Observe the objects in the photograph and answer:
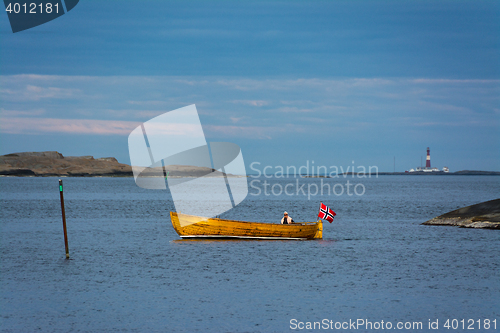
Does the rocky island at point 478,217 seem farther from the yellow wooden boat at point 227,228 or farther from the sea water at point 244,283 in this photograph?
the yellow wooden boat at point 227,228

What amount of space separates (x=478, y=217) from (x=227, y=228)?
22953 millimetres

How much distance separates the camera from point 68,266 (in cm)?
2675

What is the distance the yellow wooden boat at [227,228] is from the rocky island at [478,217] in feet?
53.9

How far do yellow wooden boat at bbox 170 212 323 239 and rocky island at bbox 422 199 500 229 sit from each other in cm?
1643

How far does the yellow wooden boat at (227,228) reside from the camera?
116ft

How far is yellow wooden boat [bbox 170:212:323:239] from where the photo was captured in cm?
3534

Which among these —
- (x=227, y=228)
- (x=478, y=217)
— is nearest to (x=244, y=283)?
(x=227, y=228)

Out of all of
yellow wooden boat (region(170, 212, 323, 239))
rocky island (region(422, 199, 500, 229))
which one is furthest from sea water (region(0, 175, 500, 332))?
rocky island (region(422, 199, 500, 229))

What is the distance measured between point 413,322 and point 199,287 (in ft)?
30.7

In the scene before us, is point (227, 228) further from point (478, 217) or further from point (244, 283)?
point (478, 217)

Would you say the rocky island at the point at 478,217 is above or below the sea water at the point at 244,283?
above

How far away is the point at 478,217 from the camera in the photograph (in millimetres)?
42406

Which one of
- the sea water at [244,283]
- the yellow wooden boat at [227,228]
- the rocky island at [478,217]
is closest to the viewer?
the sea water at [244,283]

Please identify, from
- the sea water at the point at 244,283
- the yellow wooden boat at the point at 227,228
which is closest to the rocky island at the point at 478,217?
the sea water at the point at 244,283
